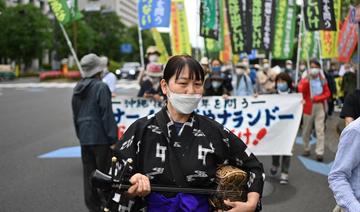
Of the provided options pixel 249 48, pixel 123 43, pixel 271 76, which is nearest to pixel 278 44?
pixel 271 76

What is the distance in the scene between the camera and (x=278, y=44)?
11.4 meters

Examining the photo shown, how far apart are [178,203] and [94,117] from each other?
118 inches

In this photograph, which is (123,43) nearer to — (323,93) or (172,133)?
(323,93)

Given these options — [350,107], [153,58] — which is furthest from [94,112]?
[153,58]

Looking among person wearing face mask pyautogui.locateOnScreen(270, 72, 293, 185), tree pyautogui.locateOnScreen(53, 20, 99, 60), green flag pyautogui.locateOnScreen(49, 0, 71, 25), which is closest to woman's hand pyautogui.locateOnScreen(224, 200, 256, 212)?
person wearing face mask pyautogui.locateOnScreen(270, 72, 293, 185)

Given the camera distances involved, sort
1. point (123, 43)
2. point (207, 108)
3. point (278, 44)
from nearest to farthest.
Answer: point (207, 108) < point (278, 44) < point (123, 43)

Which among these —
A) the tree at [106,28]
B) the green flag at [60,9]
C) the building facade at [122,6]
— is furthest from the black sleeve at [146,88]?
the building facade at [122,6]

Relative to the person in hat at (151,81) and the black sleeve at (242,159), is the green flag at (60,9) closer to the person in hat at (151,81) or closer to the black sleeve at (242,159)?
the person in hat at (151,81)

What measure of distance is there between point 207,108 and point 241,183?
475cm

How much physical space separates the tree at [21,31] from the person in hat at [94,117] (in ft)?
163

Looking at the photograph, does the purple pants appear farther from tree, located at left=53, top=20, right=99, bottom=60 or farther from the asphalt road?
tree, located at left=53, top=20, right=99, bottom=60

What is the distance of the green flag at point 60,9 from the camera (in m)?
8.48

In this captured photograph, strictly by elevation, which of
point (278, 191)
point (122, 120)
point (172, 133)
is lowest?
point (278, 191)

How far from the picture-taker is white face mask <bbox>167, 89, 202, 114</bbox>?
225cm
